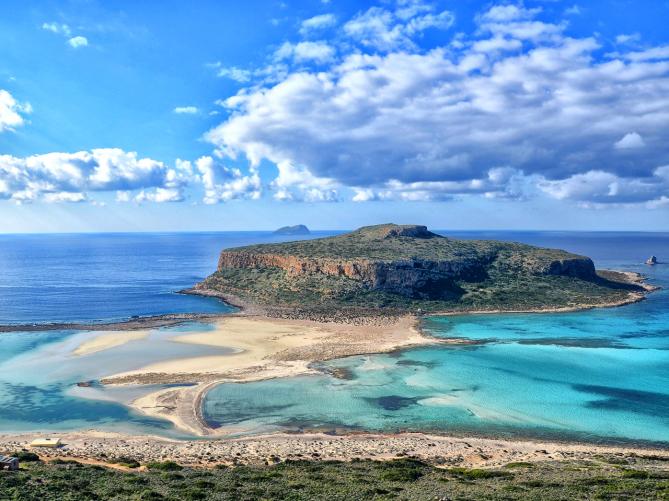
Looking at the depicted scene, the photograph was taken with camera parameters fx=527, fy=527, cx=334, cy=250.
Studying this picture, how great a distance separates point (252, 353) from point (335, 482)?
4040 cm

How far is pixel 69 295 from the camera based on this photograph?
11762 cm

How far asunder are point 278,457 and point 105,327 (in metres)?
56.9

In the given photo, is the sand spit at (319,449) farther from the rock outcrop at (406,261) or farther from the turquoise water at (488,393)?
the rock outcrop at (406,261)

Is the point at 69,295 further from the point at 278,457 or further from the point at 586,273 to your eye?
the point at 586,273

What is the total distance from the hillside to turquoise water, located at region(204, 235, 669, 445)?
84.2ft

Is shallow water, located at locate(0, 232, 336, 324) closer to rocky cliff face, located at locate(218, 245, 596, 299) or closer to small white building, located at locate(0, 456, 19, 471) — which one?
rocky cliff face, located at locate(218, 245, 596, 299)

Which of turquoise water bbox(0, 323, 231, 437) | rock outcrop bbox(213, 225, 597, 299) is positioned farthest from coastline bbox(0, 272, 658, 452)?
rock outcrop bbox(213, 225, 597, 299)

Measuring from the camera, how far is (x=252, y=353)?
68.0m

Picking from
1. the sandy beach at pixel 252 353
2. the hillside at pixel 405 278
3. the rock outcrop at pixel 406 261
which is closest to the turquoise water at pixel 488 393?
the sandy beach at pixel 252 353

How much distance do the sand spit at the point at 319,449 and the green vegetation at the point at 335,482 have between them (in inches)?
121

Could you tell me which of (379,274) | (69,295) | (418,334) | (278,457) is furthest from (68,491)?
(69,295)

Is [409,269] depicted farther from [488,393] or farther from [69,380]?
[69,380]

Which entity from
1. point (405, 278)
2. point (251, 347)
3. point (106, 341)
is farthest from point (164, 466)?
point (405, 278)

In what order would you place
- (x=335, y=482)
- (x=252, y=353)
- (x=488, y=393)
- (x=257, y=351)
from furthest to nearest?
(x=257, y=351), (x=252, y=353), (x=488, y=393), (x=335, y=482)
